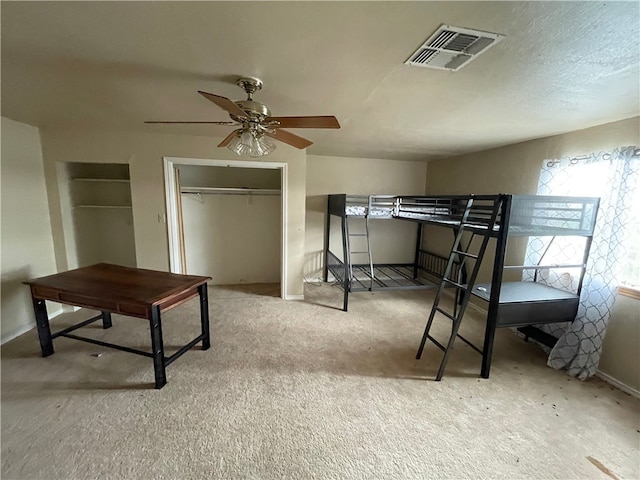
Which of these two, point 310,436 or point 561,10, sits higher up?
point 561,10

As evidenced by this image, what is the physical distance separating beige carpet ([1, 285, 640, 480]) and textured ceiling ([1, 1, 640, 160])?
2178 mm

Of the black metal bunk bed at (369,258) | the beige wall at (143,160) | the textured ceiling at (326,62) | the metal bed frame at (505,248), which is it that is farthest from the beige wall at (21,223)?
the metal bed frame at (505,248)

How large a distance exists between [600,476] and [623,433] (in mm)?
535

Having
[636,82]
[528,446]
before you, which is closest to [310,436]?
[528,446]

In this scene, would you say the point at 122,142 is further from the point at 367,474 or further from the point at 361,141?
the point at 367,474

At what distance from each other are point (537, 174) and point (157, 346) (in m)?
3.98

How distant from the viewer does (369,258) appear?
424 cm

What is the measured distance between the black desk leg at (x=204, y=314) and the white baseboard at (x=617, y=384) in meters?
3.52

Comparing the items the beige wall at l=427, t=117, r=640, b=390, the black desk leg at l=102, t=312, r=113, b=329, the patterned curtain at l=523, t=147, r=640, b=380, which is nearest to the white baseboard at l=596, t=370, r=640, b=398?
the beige wall at l=427, t=117, r=640, b=390

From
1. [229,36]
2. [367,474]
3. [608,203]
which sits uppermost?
[229,36]

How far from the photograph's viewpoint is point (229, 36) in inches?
47.6

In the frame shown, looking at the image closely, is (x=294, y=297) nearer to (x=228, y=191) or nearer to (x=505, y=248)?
(x=228, y=191)

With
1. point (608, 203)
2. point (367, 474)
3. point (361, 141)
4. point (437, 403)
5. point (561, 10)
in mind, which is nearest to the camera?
point (561, 10)

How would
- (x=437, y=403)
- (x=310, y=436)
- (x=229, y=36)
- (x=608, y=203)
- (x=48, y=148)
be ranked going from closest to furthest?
(x=229, y=36) → (x=310, y=436) → (x=437, y=403) → (x=608, y=203) → (x=48, y=148)
